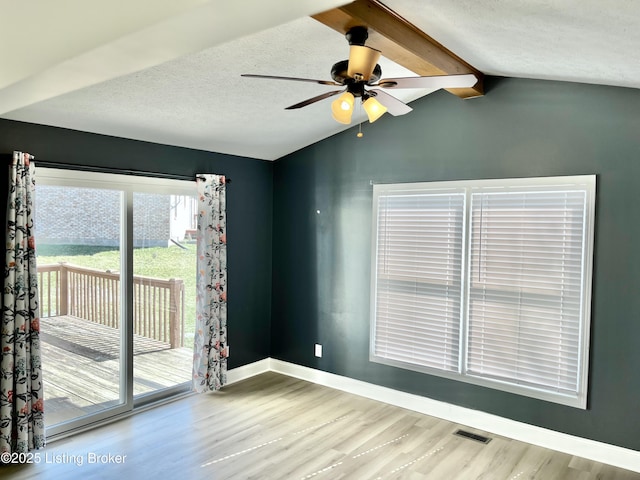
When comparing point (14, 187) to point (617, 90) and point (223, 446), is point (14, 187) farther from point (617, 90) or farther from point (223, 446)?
point (617, 90)

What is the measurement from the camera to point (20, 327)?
10.2 ft

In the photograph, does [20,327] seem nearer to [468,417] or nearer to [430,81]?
[430,81]

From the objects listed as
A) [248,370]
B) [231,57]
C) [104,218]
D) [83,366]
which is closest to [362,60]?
[231,57]

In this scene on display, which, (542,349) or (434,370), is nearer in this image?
(542,349)

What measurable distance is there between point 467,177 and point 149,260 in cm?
278

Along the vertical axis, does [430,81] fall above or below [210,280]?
above

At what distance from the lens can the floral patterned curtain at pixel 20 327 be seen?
3.07 metres

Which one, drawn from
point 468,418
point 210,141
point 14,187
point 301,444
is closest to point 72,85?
point 14,187

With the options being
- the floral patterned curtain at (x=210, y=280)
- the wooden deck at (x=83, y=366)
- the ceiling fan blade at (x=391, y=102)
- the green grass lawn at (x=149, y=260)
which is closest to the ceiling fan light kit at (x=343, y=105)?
the ceiling fan blade at (x=391, y=102)

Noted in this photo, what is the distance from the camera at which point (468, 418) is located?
152 inches

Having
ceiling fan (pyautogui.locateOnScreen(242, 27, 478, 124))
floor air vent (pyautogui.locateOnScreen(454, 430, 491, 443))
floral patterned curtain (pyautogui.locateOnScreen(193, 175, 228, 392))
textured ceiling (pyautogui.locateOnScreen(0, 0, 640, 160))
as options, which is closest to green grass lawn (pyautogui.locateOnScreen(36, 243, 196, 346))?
floral patterned curtain (pyautogui.locateOnScreen(193, 175, 228, 392))

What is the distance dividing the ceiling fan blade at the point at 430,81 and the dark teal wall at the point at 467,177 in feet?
4.56

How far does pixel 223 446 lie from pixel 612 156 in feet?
11.2

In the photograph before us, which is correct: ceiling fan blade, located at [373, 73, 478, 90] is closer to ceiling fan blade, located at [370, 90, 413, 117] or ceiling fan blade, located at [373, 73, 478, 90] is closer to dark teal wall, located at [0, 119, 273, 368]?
ceiling fan blade, located at [370, 90, 413, 117]
